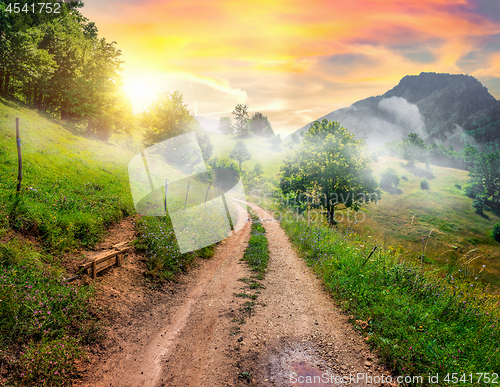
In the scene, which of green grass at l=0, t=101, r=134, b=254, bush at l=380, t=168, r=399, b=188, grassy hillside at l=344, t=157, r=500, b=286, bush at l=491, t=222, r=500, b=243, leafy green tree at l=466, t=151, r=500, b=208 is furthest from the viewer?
leafy green tree at l=466, t=151, r=500, b=208

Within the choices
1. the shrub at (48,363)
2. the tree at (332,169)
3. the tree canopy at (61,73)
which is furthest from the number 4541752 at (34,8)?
the shrub at (48,363)

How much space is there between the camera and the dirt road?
14.3 ft

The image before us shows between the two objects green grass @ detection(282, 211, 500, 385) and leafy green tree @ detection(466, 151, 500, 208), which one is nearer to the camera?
green grass @ detection(282, 211, 500, 385)

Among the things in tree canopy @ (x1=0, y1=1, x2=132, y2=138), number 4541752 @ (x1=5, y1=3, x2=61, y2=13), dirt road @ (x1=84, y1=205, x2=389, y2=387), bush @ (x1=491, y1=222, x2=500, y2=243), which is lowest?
bush @ (x1=491, y1=222, x2=500, y2=243)

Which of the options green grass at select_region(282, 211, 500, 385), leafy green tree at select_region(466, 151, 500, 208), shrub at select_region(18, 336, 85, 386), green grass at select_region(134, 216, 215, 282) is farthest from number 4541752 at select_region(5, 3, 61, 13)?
leafy green tree at select_region(466, 151, 500, 208)

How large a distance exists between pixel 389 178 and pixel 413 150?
37615mm

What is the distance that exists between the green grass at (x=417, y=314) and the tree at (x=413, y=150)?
117725 millimetres

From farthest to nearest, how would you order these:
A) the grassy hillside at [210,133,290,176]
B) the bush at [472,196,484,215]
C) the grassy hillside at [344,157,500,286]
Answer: the grassy hillside at [210,133,290,176]
the bush at [472,196,484,215]
the grassy hillside at [344,157,500,286]

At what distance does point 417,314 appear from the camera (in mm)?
5660

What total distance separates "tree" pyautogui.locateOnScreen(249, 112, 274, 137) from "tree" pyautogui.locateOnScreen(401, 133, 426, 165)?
7473 centimetres

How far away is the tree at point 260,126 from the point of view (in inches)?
5551

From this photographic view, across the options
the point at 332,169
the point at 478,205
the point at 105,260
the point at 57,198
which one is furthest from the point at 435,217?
the point at 57,198

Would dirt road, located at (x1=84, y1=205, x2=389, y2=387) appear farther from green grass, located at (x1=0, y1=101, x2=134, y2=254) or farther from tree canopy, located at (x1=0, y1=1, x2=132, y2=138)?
tree canopy, located at (x1=0, y1=1, x2=132, y2=138)

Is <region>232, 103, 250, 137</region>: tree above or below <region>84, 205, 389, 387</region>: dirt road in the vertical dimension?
above
